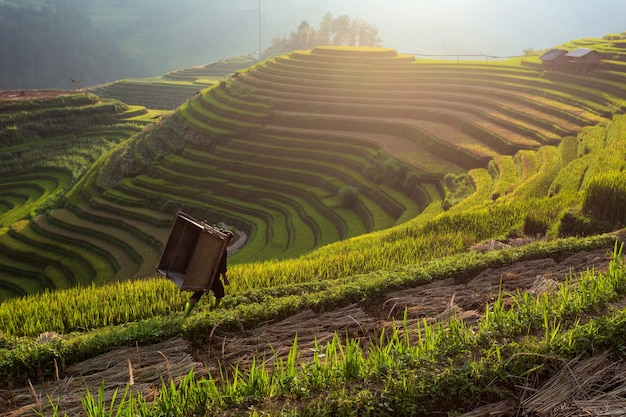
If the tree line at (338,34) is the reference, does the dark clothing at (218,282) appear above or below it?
below

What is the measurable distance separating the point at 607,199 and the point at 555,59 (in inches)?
1082

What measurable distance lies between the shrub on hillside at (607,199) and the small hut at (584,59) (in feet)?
84.4

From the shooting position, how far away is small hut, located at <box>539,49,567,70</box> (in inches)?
1259

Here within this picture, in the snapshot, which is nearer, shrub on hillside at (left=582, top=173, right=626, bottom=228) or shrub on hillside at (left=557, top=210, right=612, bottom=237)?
shrub on hillside at (left=557, top=210, right=612, bottom=237)

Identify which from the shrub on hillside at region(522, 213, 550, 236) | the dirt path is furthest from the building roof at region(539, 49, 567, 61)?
the dirt path

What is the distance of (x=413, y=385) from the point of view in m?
3.58

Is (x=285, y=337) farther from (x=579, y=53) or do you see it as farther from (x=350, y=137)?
(x=579, y=53)

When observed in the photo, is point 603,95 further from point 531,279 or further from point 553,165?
point 531,279

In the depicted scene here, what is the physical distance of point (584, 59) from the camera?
30.8 m

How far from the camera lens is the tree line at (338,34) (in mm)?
83562

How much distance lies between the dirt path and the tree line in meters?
82.6

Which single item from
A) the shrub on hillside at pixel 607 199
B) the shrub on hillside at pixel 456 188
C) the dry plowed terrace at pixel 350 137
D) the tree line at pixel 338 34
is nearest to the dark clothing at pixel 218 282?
the shrub on hillside at pixel 607 199

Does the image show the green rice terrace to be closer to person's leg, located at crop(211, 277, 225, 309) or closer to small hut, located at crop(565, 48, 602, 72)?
person's leg, located at crop(211, 277, 225, 309)

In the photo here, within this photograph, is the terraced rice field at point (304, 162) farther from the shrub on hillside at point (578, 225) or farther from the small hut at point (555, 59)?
the shrub on hillside at point (578, 225)
